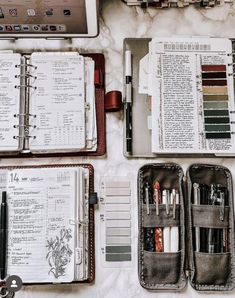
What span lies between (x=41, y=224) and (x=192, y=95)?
1.69ft

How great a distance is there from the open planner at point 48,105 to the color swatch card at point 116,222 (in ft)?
0.34

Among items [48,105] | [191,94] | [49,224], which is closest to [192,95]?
[191,94]

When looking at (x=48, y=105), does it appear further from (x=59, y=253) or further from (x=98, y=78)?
(x=59, y=253)

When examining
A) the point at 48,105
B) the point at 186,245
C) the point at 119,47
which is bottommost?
the point at 186,245

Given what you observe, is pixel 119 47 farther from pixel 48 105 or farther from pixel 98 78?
pixel 48 105

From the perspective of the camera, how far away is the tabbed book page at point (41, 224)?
1118 mm

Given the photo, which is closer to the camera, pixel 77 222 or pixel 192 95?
pixel 77 222

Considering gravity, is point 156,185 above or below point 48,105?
below

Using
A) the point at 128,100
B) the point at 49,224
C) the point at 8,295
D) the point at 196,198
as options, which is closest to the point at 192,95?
the point at 128,100

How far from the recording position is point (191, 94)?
127cm

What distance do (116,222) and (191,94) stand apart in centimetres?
39

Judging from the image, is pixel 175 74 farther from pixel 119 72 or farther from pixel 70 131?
pixel 70 131

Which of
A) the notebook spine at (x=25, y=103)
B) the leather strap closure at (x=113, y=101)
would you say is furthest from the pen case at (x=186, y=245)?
the notebook spine at (x=25, y=103)

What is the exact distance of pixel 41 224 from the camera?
115 cm
